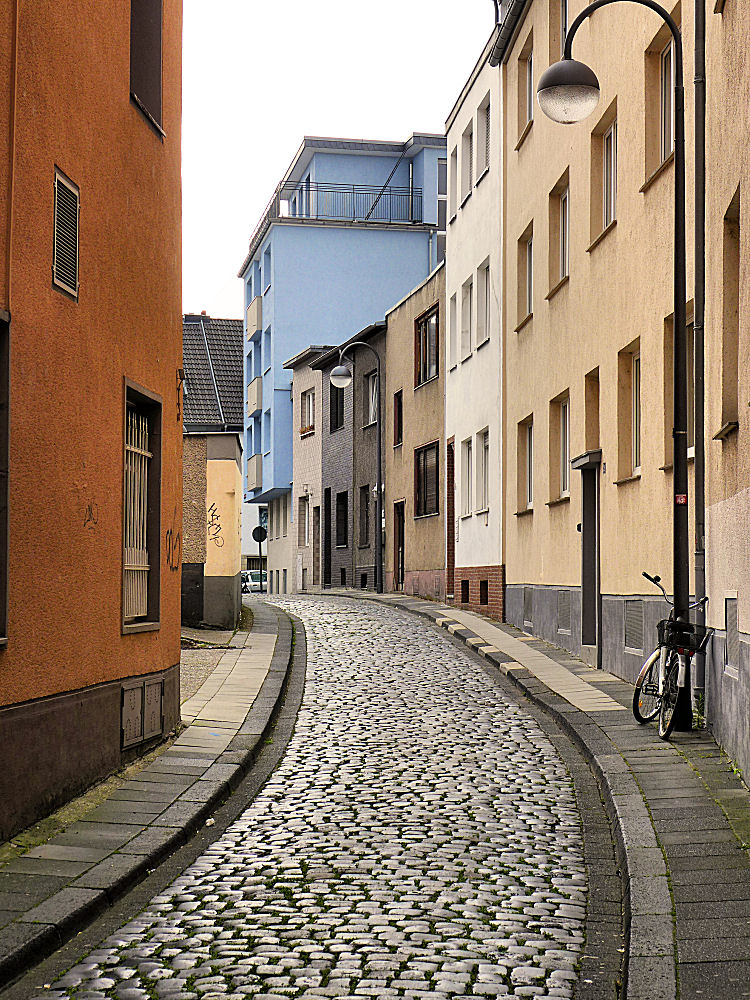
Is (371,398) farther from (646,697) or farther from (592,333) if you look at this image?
(646,697)

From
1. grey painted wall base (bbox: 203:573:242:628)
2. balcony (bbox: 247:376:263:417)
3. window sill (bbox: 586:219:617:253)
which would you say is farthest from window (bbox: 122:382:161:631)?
balcony (bbox: 247:376:263:417)

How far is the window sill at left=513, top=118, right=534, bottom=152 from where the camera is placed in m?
21.3

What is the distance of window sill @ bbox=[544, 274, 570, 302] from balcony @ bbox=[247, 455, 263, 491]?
34.8 m

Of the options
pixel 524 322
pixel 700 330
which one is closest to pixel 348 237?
pixel 524 322

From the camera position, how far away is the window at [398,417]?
34.2 meters

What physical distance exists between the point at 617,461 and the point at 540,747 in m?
5.25

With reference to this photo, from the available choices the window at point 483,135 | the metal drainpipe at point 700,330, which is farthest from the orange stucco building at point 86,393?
the window at point 483,135

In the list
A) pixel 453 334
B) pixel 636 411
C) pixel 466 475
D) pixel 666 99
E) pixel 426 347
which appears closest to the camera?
pixel 666 99

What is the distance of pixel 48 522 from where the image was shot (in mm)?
7797

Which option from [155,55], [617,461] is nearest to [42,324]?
[155,55]

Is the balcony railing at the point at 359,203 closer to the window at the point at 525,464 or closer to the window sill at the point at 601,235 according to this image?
the window at the point at 525,464

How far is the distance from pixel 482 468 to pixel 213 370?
3915 centimetres

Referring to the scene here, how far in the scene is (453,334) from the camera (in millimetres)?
28500

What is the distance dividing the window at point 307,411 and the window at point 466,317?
58.4ft
